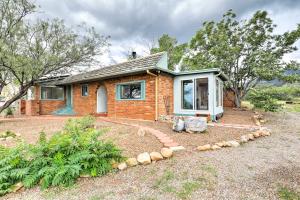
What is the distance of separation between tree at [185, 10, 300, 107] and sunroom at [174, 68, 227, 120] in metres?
5.09

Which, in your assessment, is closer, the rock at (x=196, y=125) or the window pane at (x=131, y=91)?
the rock at (x=196, y=125)

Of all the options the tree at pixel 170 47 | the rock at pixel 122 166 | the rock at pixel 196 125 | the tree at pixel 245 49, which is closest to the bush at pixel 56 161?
the rock at pixel 122 166

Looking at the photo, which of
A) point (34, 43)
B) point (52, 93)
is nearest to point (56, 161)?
point (34, 43)

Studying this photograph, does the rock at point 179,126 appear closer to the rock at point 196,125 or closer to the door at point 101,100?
the rock at point 196,125

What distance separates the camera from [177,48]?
23.1m

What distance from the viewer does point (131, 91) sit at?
9500 mm

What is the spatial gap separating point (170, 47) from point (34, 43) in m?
17.2

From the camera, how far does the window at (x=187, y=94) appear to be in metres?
9.21

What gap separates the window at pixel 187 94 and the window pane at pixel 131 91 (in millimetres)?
2461

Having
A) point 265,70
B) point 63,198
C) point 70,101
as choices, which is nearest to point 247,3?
point 265,70

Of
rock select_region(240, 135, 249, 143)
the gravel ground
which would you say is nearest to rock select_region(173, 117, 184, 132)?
rock select_region(240, 135, 249, 143)

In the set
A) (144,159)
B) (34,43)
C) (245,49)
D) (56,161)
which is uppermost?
A: (245,49)

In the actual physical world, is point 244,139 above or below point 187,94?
below

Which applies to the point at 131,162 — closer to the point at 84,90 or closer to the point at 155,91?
the point at 155,91
